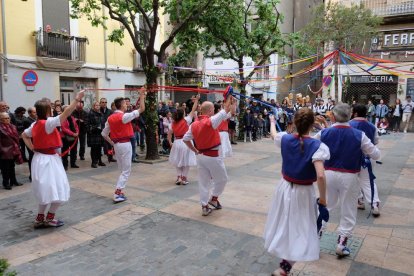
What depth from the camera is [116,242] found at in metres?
4.71

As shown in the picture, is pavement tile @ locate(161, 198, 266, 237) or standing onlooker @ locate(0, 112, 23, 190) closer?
pavement tile @ locate(161, 198, 266, 237)

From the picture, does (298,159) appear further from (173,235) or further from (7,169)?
(7,169)

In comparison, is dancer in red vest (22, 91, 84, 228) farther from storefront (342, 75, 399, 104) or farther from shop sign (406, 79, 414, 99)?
shop sign (406, 79, 414, 99)

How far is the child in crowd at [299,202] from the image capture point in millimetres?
3410

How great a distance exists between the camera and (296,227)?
3.49 metres

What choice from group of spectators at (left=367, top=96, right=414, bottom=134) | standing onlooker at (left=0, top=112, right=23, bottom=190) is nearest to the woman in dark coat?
standing onlooker at (left=0, top=112, right=23, bottom=190)

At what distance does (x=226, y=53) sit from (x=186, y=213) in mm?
10113

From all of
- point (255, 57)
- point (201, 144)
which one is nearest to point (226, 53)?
point (255, 57)

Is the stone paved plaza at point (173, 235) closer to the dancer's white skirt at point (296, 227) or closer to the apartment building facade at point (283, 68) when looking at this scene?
the dancer's white skirt at point (296, 227)

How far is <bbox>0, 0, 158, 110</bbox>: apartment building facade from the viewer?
44.6 feet

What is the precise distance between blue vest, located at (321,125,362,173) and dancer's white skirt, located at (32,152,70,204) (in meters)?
3.73

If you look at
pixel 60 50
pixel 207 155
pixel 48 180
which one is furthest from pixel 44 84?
pixel 207 155

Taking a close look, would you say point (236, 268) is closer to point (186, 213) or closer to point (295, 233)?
point (295, 233)

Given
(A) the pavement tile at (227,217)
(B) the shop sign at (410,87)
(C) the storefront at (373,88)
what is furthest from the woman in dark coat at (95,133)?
(B) the shop sign at (410,87)
